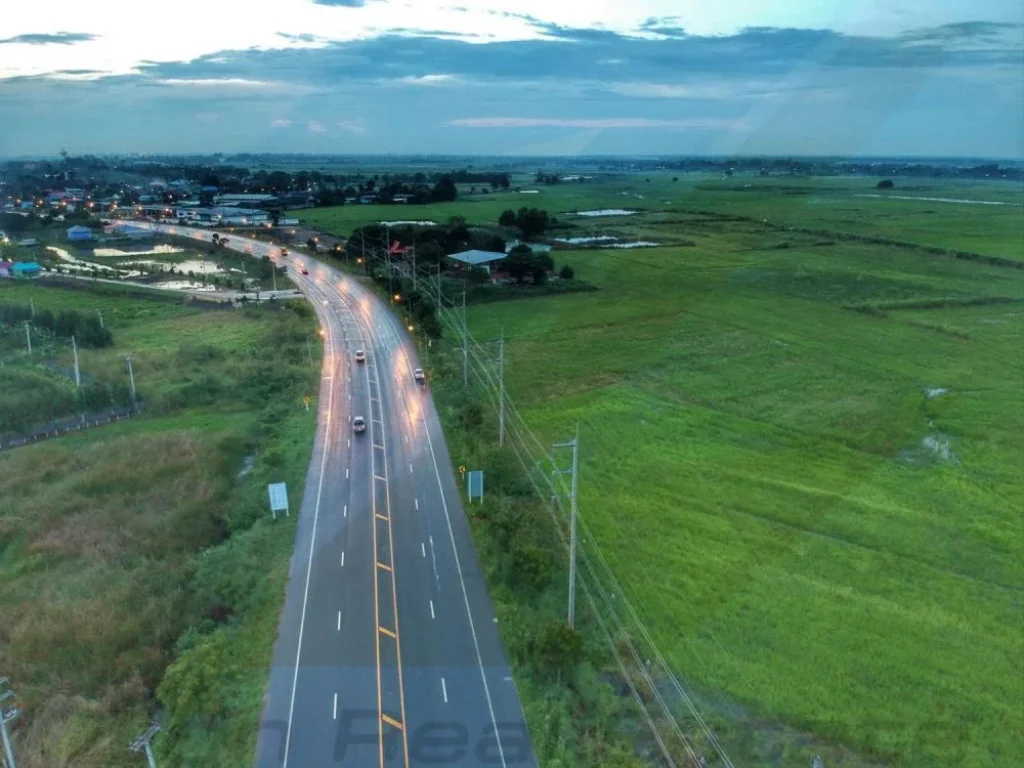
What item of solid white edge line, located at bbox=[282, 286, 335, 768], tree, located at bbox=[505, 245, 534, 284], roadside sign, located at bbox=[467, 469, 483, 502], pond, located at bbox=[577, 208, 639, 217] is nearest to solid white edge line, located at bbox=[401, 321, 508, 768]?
roadside sign, located at bbox=[467, 469, 483, 502]

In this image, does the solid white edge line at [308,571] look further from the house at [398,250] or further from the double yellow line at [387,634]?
the house at [398,250]

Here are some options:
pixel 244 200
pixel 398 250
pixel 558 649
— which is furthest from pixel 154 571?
pixel 244 200

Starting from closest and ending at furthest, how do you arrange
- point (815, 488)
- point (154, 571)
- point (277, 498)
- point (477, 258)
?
point (154, 571) → point (277, 498) → point (815, 488) → point (477, 258)

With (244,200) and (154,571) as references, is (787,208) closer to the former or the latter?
(154,571)

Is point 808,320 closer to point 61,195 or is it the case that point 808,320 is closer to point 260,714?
point 260,714

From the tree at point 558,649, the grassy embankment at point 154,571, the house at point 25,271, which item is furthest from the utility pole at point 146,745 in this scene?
the house at point 25,271
